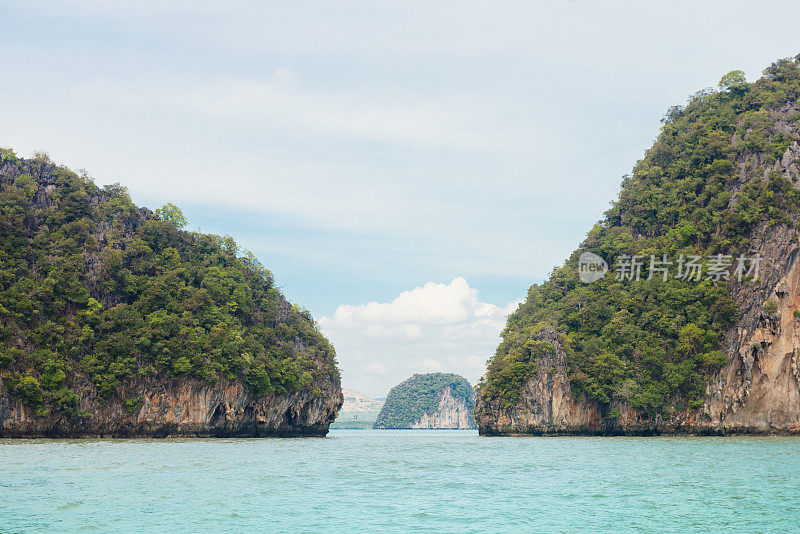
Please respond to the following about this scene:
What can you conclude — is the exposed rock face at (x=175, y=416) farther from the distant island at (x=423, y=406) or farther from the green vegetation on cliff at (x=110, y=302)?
the distant island at (x=423, y=406)

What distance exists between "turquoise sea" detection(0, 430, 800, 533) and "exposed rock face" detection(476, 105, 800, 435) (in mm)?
22635

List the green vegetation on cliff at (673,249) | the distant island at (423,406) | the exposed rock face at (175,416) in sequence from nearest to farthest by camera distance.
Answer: the exposed rock face at (175,416) < the green vegetation on cliff at (673,249) < the distant island at (423,406)

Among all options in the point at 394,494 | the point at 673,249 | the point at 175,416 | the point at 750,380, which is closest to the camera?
the point at 394,494

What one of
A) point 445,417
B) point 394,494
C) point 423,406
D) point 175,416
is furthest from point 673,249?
point 445,417

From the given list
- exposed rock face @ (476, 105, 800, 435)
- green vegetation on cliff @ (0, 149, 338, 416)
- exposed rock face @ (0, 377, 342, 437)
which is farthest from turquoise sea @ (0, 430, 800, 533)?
exposed rock face @ (476, 105, 800, 435)

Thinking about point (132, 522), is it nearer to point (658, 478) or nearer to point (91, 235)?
point (658, 478)

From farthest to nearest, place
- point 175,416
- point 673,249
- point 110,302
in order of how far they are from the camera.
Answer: point 673,249, point 110,302, point 175,416

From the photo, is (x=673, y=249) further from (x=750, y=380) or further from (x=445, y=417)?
(x=445, y=417)

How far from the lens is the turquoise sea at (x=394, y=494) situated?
46.8 ft

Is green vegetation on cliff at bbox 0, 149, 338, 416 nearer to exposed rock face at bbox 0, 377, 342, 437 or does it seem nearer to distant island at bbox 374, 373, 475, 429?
exposed rock face at bbox 0, 377, 342, 437

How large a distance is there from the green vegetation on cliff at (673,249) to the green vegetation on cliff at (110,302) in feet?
→ 83.8

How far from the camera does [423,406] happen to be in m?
193

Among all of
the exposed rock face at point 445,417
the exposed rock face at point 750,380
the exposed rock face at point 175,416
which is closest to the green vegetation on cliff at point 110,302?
the exposed rock face at point 175,416

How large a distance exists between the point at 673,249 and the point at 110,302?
50.6 m
